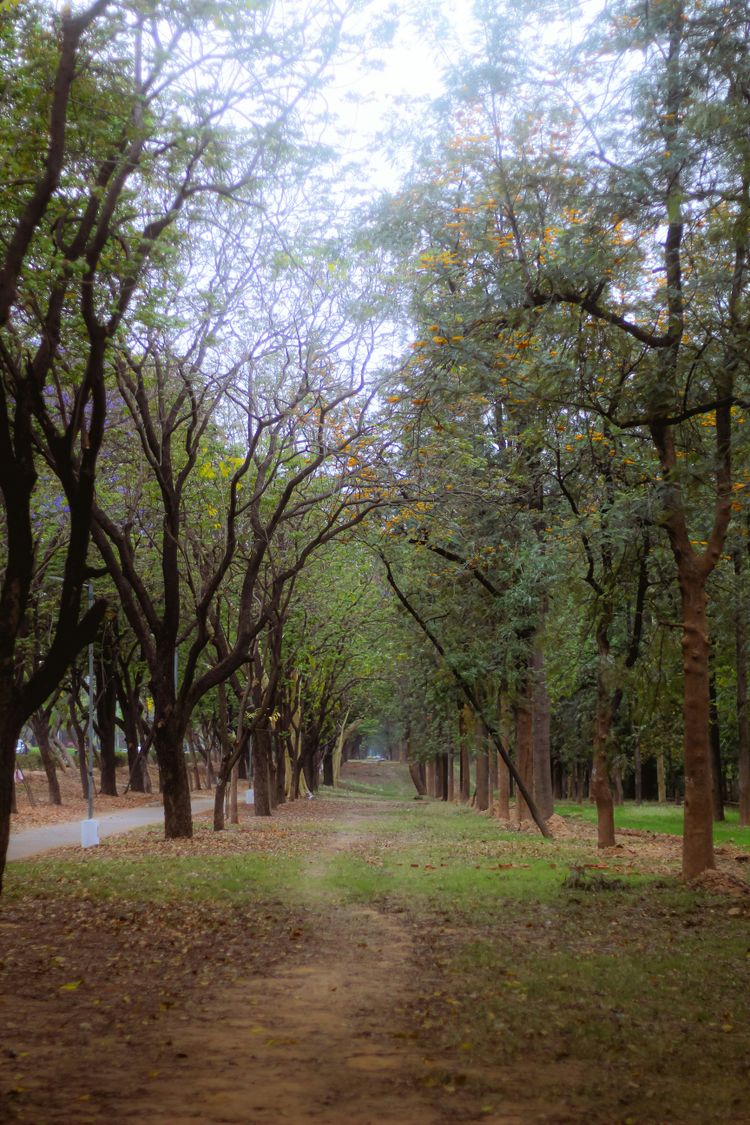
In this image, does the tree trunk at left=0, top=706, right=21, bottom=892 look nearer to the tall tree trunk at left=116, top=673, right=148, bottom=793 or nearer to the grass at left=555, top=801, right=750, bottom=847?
the grass at left=555, top=801, right=750, bottom=847

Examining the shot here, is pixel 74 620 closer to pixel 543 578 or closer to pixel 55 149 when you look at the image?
pixel 55 149

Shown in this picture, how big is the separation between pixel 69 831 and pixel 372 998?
61.0ft

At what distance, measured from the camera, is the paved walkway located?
20094 millimetres

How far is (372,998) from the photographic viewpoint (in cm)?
741

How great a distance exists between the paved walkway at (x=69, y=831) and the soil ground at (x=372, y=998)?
17.4ft

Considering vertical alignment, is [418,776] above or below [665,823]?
below

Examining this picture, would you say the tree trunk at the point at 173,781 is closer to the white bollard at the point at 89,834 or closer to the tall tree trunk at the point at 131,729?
the white bollard at the point at 89,834

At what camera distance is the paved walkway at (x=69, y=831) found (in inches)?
791

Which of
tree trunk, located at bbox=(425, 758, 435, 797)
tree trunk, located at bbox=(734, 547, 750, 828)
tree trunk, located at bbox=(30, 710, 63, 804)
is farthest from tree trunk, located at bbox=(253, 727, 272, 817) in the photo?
tree trunk, located at bbox=(425, 758, 435, 797)

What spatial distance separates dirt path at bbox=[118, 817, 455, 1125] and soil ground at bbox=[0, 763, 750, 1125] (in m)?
0.02

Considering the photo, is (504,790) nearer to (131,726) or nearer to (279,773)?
(279,773)

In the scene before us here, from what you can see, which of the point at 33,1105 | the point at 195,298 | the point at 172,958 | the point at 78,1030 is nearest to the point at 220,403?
the point at 195,298

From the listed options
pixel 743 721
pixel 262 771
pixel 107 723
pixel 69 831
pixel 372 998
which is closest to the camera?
pixel 372 998

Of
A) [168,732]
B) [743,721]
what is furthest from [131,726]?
[743,721]
